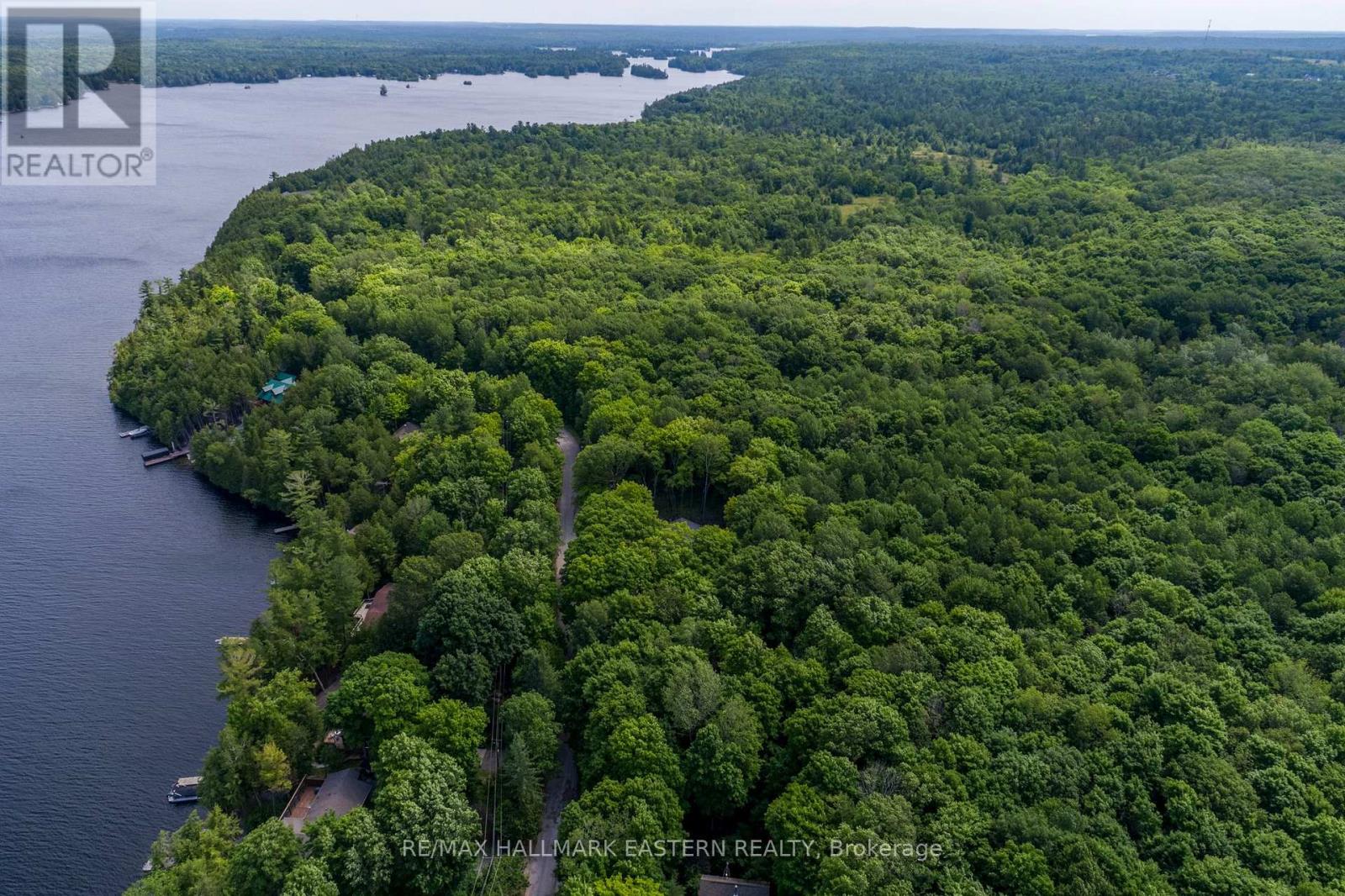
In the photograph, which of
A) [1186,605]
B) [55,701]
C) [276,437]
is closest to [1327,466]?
[1186,605]

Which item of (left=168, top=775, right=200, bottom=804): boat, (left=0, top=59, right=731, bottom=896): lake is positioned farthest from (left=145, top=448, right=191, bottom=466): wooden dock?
(left=168, top=775, right=200, bottom=804): boat

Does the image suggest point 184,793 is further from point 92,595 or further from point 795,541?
point 795,541

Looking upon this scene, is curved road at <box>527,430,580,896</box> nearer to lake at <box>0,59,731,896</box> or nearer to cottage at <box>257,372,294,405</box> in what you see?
lake at <box>0,59,731,896</box>

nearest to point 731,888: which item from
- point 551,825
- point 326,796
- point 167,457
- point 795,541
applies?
point 551,825

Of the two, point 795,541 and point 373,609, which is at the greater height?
point 795,541

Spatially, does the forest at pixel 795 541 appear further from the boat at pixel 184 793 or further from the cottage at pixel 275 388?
the boat at pixel 184 793

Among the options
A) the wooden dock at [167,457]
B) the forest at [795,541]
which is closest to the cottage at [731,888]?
the forest at [795,541]
